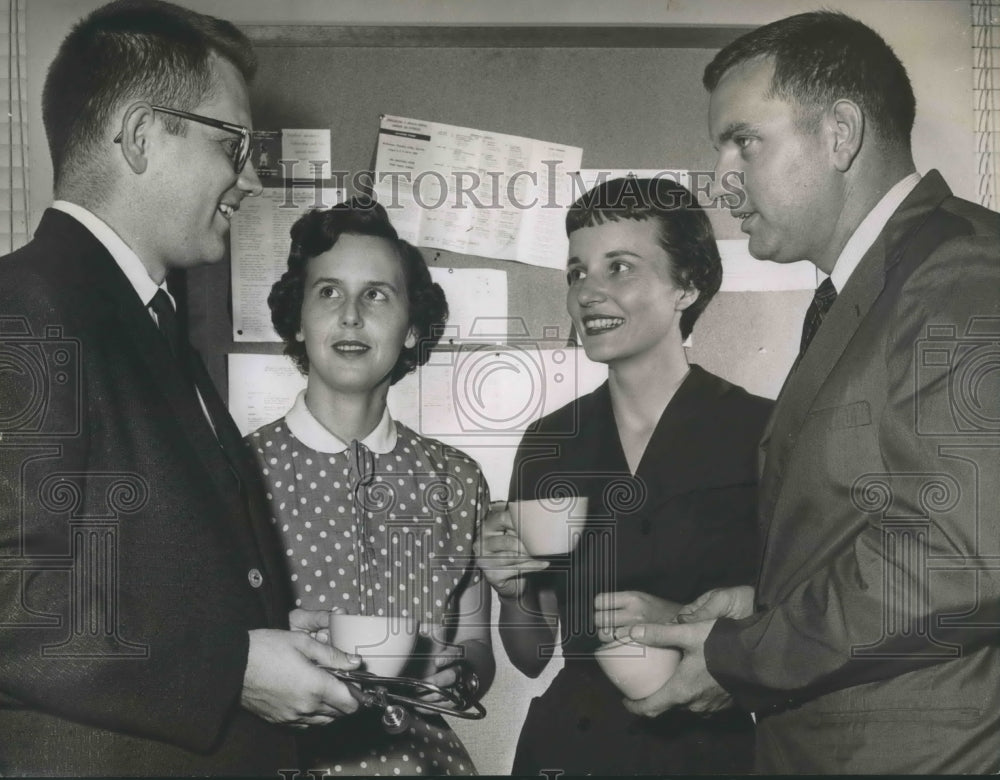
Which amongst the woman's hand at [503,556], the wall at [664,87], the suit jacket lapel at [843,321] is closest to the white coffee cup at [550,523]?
the woman's hand at [503,556]

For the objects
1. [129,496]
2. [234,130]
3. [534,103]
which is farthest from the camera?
[534,103]

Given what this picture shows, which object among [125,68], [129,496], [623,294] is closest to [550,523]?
[623,294]

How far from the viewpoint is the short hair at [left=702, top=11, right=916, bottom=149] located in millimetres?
1482

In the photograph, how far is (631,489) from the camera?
1.52 meters

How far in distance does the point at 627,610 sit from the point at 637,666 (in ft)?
0.26

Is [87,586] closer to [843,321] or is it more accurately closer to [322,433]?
[322,433]

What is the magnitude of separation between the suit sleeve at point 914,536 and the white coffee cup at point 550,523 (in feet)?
0.93

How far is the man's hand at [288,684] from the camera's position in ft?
4.47

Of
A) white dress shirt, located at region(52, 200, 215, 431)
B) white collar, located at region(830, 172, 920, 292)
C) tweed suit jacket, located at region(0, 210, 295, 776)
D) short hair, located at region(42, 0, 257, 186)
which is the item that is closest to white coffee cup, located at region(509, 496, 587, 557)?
tweed suit jacket, located at region(0, 210, 295, 776)

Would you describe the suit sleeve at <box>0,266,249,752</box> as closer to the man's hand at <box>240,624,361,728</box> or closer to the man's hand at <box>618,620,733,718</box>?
the man's hand at <box>240,624,361,728</box>

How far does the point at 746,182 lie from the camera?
1521mm

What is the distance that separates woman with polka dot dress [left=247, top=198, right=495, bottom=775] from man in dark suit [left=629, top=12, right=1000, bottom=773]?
0.29 metres

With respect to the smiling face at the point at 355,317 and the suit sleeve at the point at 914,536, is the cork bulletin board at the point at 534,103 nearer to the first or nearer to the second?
the smiling face at the point at 355,317

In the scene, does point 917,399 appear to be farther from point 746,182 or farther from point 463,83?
point 463,83
